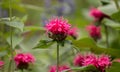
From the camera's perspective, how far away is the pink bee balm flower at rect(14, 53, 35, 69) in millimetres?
1547

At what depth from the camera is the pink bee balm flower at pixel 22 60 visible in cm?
155

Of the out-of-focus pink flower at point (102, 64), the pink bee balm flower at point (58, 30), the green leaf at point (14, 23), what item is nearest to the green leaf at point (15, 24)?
the green leaf at point (14, 23)

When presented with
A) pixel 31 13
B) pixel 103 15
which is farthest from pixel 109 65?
pixel 31 13

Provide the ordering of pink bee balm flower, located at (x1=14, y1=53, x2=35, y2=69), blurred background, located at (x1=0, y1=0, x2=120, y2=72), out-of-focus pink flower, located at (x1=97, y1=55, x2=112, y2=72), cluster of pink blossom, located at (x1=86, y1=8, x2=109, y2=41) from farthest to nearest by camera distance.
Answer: cluster of pink blossom, located at (x1=86, y1=8, x2=109, y2=41)
blurred background, located at (x1=0, y1=0, x2=120, y2=72)
pink bee balm flower, located at (x1=14, y1=53, x2=35, y2=69)
out-of-focus pink flower, located at (x1=97, y1=55, x2=112, y2=72)

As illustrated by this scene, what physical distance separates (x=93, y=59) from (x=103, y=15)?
802 millimetres

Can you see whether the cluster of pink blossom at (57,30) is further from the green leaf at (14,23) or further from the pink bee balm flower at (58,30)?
the green leaf at (14,23)

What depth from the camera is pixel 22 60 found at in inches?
60.7

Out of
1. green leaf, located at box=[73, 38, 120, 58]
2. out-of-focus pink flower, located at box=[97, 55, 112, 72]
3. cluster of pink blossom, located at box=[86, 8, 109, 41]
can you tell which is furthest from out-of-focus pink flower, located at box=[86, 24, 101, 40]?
out-of-focus pink flower, located at box=[97, 55, 112, 72]

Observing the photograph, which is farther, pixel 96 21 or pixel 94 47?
pixel 96 21

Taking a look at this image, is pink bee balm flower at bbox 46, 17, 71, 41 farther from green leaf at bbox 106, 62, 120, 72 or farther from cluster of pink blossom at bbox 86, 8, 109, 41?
cluster of pink blossom at bbox 86, 8, 109, 41

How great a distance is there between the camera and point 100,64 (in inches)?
54.9

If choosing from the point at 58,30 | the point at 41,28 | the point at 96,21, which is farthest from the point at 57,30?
the point at 96,21

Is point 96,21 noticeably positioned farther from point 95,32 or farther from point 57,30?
point 57,30

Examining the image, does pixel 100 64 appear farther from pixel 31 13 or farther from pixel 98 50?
pixel 31 13
